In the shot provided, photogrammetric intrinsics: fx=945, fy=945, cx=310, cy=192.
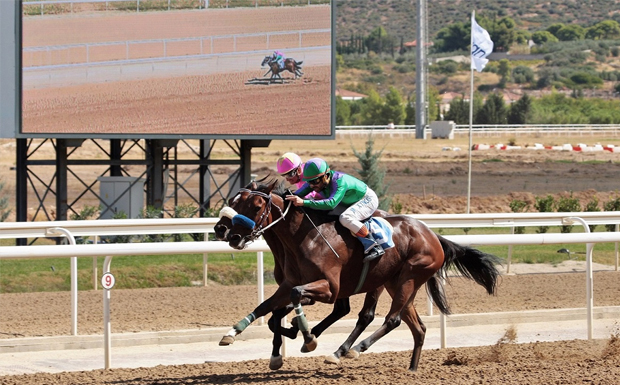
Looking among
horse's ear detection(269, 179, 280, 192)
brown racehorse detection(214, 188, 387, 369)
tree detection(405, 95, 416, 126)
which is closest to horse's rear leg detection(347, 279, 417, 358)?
brown racehorse detection(214, 188, 387, 369)

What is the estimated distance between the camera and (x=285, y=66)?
1501 centimetres

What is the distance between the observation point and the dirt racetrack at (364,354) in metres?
5.59

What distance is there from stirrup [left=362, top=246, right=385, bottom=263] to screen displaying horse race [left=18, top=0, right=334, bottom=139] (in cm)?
917

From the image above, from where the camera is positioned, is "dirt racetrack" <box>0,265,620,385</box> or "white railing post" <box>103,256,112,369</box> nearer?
"dirt racetrack" <box>0,265,620,385</box>

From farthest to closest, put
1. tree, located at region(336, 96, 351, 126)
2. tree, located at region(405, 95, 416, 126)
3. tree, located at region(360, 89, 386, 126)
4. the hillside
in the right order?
the hillside < tree, located at region(405, 95, 416, 126) < tree, located at region(360, 89, 386, 126) < tree, located at region(336, 96, 351, 126)

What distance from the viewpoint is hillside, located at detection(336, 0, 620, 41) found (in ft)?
390

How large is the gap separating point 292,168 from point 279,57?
9.37 m

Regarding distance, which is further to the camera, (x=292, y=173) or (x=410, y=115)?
(x=410, y=115)

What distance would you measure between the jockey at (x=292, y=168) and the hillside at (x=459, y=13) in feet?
361

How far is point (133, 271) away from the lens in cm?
1018

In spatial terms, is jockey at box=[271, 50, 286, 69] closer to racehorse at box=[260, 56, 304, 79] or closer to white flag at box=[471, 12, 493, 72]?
racehorse at box=[260, 56, 304, 79]

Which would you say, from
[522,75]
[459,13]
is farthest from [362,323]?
[459,13]

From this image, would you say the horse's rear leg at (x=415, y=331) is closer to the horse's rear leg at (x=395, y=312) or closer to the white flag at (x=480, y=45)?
the horse's rear leg at (x=395, y=312)

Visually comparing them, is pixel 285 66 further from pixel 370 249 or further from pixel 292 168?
pixel 370 249
